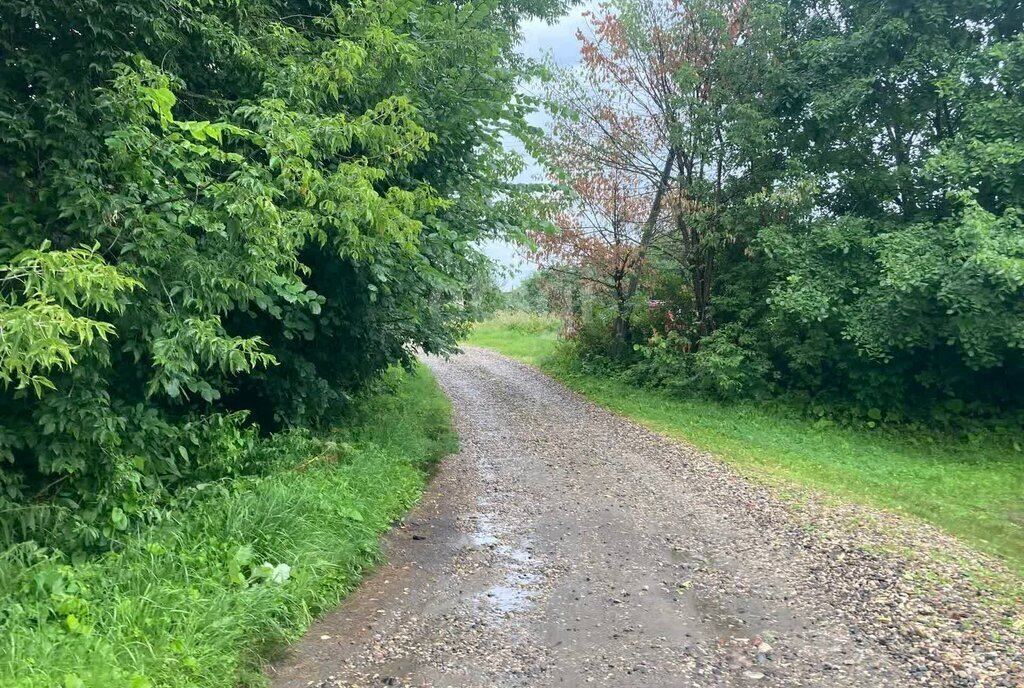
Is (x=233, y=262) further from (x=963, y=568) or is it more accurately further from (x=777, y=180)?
(x=777, y=180)

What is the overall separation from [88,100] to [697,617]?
5689 mm

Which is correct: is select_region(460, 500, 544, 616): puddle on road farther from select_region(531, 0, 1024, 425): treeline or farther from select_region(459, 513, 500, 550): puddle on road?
select_region(531, 0, 1024, 425): treeline

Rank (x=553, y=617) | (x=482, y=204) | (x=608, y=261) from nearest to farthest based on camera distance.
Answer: (x=553, y=617)
(x=482, y=204)
(x=608, y=261)

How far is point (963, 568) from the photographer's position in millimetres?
6059

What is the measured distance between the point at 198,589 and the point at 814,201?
13.5 meters

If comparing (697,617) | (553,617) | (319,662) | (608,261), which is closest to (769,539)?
(697,617)

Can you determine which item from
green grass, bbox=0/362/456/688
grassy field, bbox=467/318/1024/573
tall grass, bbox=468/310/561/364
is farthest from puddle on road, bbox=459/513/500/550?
tall grass, bbox=468/310/561/364

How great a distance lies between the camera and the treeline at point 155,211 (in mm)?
4703

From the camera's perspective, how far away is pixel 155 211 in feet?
16.3

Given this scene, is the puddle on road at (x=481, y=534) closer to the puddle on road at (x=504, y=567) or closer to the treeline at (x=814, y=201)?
the puddle on road at (x=504, y=567)

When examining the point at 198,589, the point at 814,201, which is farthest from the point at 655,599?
the point at 814,201

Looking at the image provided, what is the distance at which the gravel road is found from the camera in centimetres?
425

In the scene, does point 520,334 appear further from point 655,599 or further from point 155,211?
point 155,211

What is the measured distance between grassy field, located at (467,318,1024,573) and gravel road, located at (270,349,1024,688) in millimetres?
1125
